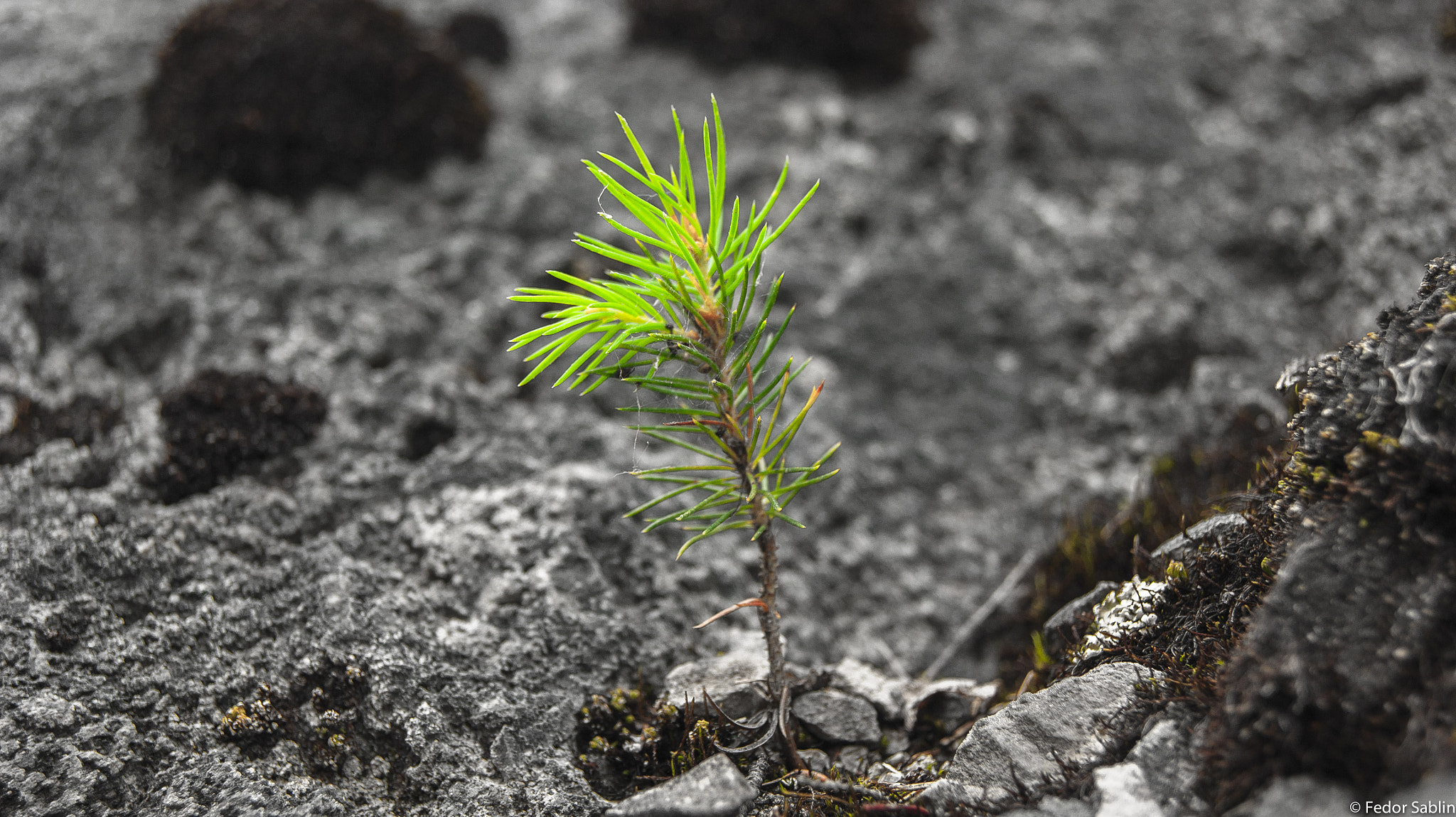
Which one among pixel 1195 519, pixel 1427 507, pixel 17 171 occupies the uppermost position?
pixel 1427 507

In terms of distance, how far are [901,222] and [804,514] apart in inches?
91.0

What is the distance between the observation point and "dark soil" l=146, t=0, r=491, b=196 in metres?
4.53

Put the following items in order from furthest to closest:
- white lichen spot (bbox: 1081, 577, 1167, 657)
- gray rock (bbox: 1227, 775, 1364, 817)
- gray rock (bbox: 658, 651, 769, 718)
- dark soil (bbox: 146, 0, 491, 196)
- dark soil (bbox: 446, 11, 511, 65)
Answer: dark soil (bbox: 446, 11, 511, 65) → dark soil (bbox: 146, 0, 491, 196) → gray rock (bbox: 658, 651, 769, 718) → white lichen spot (bbox: 1081, 577, 1167, 657) → gray rock (bbox: 1227, 775, 1364, 817)

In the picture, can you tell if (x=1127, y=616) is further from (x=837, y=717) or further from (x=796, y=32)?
(x=796, y=32)

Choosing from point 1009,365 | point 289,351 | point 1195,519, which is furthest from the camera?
point 1009,365

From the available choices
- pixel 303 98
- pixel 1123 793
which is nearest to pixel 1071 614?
pixel 1123 793

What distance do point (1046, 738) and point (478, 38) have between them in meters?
5.86

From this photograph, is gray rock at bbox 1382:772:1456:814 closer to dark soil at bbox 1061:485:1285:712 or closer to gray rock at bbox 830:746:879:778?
dark soil at bbox 1061:485:1285:712

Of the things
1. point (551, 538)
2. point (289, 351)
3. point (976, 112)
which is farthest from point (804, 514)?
point (976, 112)

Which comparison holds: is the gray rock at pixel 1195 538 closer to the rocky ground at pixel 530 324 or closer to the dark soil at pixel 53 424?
the rocky ground at pixel 530 324

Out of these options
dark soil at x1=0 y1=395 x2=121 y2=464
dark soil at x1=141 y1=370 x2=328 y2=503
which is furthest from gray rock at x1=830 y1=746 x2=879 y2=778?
dark soil at x1=0 y1=395 x2=121 y2=464

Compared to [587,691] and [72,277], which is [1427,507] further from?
[72,277]

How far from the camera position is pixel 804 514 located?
13.0ft

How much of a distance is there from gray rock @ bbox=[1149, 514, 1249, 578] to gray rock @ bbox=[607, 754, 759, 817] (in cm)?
173
